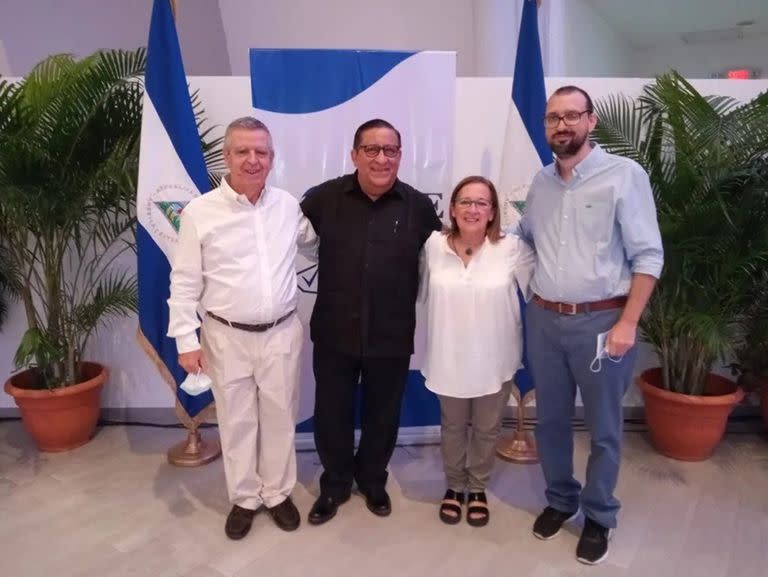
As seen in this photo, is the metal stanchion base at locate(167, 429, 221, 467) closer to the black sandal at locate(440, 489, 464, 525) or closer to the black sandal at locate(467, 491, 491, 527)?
the black sandal at locate(440, 489, 464, 525)

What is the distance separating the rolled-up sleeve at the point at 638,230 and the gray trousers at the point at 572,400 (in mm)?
202

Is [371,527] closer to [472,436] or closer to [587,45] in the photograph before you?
[472,436]

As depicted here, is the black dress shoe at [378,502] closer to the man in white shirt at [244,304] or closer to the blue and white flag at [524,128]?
the man in white shirt at [244,304]

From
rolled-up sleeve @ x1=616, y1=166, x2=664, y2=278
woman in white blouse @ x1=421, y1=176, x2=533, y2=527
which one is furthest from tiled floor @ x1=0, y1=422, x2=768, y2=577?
rolled-up sleeve @ x1=616, y1=166, x2=664, y2=278

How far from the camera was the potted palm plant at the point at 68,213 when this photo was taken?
2555mm

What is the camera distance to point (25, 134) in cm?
252

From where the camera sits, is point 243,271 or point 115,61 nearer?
point 243,271

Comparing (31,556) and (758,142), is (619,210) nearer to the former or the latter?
(758,142)

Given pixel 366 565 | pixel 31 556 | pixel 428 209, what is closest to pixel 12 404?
pixel 31 556

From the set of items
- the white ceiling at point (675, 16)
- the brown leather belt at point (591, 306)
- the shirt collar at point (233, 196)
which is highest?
the white ceiling at point (675, 16)

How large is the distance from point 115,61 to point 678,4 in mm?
6049

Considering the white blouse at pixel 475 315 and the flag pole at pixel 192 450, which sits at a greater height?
the white blouse at pixel 475 315

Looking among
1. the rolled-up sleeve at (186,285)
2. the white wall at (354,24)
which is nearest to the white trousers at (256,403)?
the rolled-up sleeve at (186,285)

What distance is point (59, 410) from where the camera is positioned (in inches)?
115
